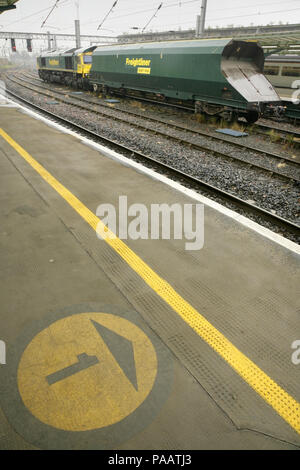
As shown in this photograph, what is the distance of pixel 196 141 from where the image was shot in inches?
405

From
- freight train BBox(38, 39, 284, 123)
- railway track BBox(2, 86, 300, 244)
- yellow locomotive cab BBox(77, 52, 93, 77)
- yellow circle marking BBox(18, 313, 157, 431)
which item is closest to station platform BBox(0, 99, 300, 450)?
yellow circle marking BBox(18, 313, 157, 431)

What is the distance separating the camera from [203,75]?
12.6 m

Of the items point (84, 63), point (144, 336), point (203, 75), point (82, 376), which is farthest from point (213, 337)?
point (84, 63)

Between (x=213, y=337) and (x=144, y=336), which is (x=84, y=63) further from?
(x=213, y=337)

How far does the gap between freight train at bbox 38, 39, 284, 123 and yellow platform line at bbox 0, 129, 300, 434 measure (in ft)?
32.2

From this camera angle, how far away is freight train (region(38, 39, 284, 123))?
1177 cm

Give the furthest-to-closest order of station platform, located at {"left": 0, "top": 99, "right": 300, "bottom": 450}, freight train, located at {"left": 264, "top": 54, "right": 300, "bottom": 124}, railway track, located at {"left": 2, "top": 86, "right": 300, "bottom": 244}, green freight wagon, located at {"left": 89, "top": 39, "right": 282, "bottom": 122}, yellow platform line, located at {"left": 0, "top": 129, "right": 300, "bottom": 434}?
freight train, located at {"left": 264, "top": 54, "right": 300, "bottom": 124} < green freight wagon, located at {"left": 89, "top": 39, "right": 282, "bottom": 122} < railway track, located at {"left": 2, "top": 86, "right": 300, "bottom": 244} < yellow platform line, located at {"left": 0, "top": 129, "right": 300, "bottom": 434} < station platform, located at {"left": 0, "top": 99, "right": 300, "bottom": 450}

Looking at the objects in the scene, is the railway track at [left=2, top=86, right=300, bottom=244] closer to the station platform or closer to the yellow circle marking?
the station platform

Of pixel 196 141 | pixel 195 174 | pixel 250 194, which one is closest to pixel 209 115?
pixel 196 141

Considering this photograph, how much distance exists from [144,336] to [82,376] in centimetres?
64

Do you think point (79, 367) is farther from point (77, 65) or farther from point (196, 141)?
point (77, 65)
